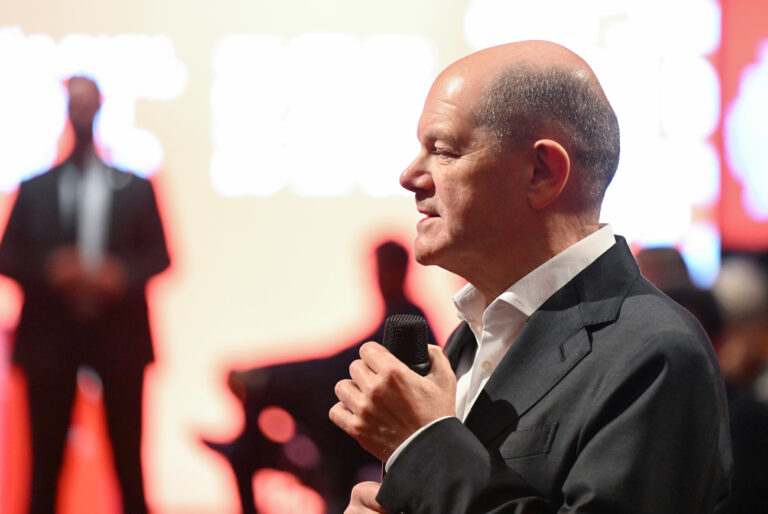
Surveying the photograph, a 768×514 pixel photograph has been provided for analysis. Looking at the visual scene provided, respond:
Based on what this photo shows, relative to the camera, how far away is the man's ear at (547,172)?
1.31 meters

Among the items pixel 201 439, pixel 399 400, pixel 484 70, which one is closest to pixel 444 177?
pixel 484 70

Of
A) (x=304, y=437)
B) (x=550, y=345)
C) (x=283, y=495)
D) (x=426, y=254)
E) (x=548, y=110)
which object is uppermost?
(x=548, y=110)

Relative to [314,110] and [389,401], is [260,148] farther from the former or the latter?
[389,401]

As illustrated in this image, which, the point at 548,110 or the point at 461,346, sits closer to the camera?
the point at 548,110

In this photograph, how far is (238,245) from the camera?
386 cm

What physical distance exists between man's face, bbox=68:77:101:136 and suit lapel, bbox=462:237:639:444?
119 inches

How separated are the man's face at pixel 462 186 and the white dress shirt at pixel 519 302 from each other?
71 millimetres

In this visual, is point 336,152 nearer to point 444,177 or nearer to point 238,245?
point 238,245

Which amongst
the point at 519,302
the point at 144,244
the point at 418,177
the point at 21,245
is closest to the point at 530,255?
the point at 519,302

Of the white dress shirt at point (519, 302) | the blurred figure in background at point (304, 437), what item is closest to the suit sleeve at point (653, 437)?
the white dress shirt at point (519, 302)

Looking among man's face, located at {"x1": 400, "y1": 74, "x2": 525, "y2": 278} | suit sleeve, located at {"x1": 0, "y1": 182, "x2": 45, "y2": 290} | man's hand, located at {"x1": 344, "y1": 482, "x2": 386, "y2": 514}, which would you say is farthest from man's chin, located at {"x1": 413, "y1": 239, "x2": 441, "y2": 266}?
suit sleeve, located at {"x1": 0, "y1": 182, "x2": 45, "y2": 290}

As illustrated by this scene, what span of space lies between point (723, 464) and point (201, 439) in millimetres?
2951

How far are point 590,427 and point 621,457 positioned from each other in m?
0.06

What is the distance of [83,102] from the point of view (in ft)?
12.6
